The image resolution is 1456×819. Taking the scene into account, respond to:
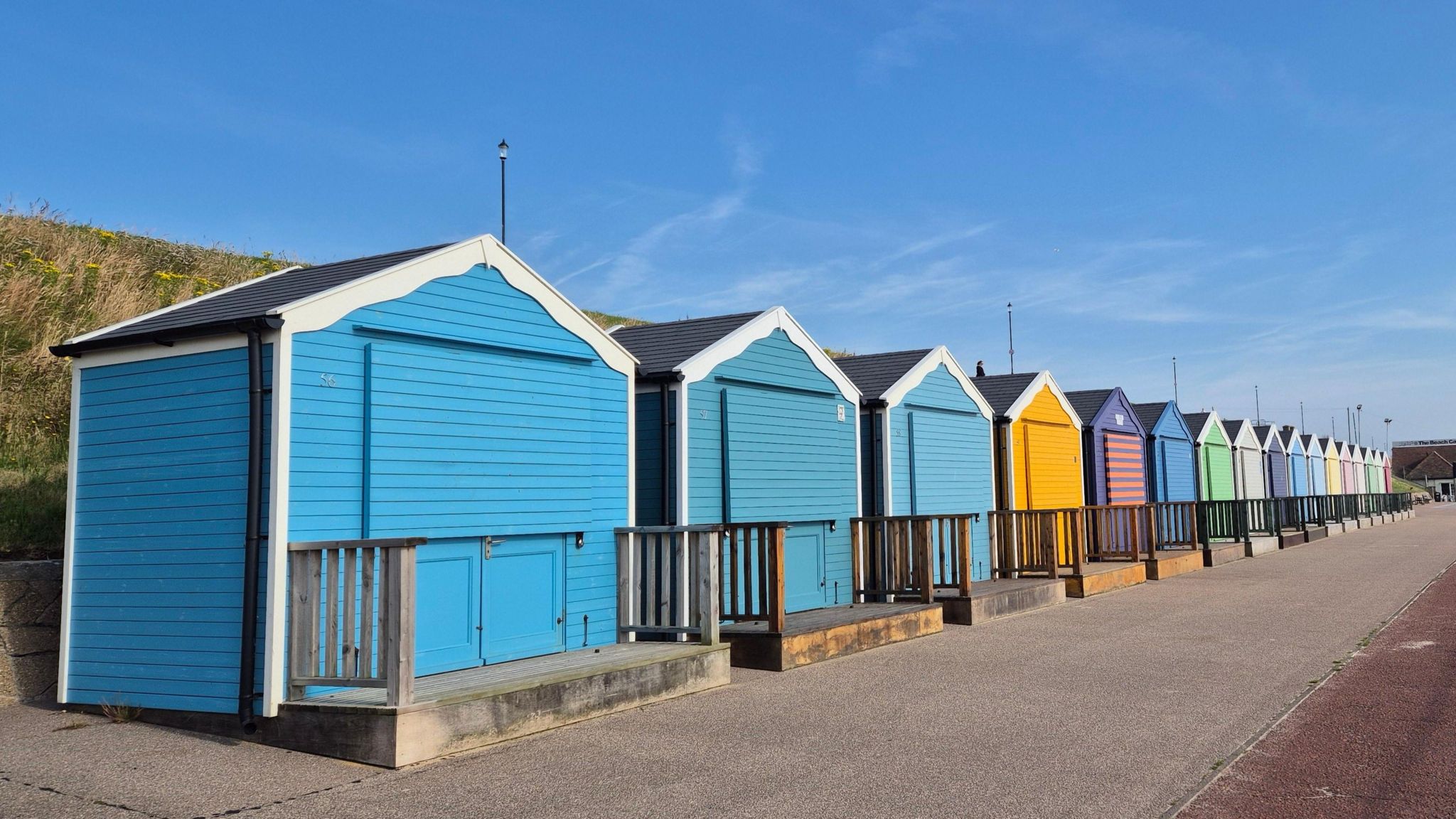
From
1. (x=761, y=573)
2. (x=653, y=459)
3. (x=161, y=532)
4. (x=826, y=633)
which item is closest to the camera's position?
(x=161, y=532)

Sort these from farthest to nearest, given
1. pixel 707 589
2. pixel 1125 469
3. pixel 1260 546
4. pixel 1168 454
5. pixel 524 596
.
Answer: pixel 1260 546 → pixel 1168 454 → pixel 1125 469 → pixel 707 589 → pixel 524 596

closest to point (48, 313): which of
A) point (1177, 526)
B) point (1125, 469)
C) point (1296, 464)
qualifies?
point (1125, 469)

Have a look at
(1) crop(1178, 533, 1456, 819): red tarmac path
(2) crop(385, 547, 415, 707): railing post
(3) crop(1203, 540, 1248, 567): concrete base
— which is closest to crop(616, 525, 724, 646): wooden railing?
(2) crop(385, 547, 415, 707): railing post

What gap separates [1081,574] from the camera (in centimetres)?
1612

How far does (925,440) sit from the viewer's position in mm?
15336

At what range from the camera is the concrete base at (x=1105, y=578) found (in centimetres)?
1634

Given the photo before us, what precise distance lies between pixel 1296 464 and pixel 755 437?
33.8 meters

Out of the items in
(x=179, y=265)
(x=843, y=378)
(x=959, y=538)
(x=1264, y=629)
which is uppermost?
(x=179, y=265)

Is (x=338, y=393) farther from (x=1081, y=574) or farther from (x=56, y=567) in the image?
(x=1081, y=574)

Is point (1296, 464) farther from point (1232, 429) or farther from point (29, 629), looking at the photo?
point (29, 629)

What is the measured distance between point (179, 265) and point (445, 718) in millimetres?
18859

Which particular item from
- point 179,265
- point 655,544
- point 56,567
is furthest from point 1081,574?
point 179,265

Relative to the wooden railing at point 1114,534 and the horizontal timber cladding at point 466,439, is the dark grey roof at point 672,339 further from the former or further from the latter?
the wooden railing at point 1114,534

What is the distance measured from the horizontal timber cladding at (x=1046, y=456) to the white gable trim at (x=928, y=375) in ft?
3.45
